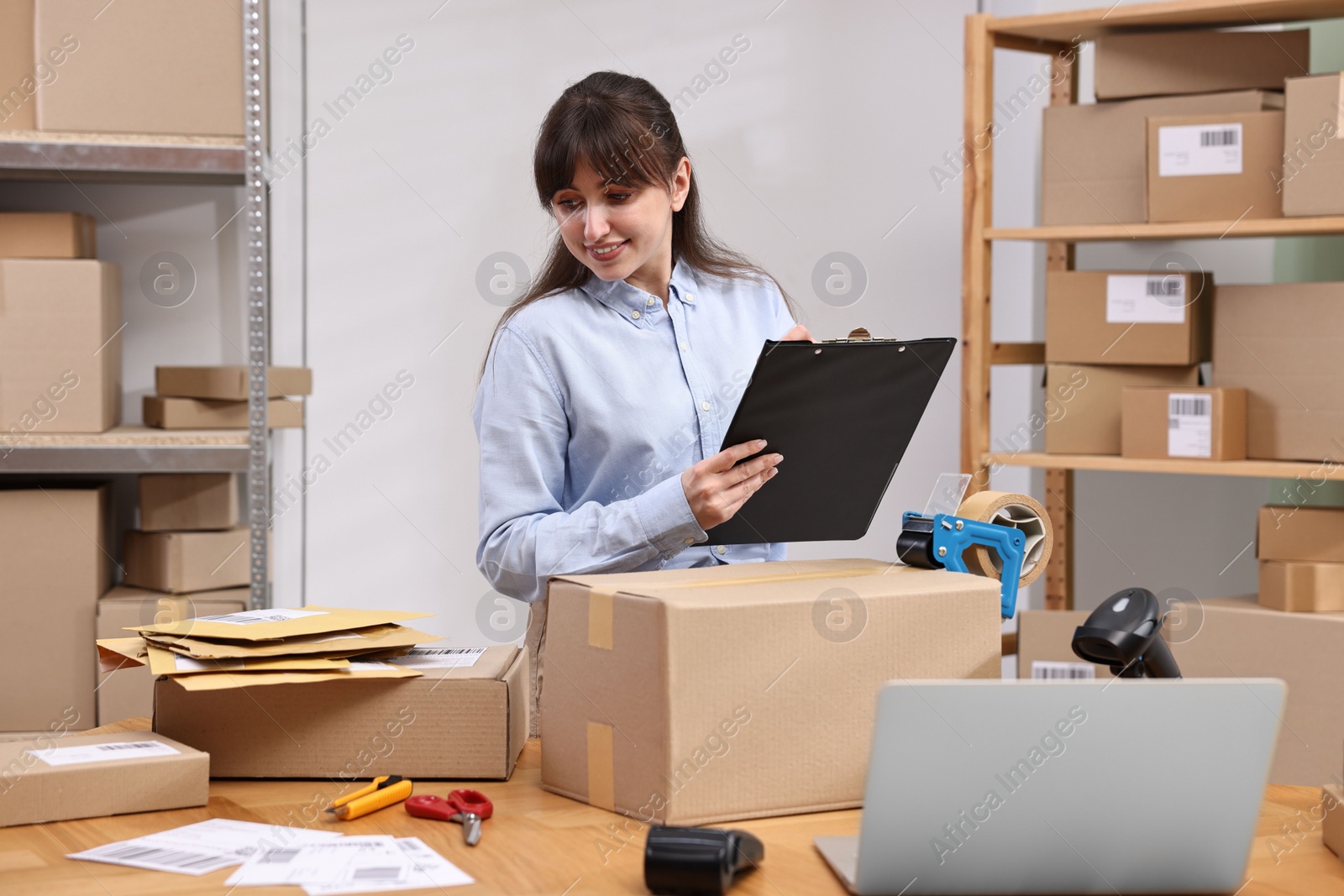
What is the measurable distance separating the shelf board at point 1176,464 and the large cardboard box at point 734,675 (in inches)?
52.7

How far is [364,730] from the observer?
108cm

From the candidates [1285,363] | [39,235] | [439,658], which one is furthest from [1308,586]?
[39,235]

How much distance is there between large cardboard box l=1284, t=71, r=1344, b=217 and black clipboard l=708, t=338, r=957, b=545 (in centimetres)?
127

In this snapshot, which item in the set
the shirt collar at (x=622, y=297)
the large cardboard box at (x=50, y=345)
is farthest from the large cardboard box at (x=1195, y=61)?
the large cardboard box at (x=50, y=345)

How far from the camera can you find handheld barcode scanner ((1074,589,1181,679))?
0.92 m

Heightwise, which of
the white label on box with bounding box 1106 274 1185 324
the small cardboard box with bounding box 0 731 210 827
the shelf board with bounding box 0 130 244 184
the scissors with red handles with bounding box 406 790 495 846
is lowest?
the scissors with red handles with bounding box 406 790 495 846

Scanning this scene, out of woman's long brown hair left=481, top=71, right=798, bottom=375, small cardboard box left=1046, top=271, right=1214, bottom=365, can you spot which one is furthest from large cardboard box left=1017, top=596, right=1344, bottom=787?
woman's long brown hair left=481, top=71, right=798, bottom=375

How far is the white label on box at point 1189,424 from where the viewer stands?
7.11ft

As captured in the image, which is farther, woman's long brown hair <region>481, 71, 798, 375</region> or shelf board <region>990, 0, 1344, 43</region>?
shelf board <region>990, 0, 1344, 43</region>

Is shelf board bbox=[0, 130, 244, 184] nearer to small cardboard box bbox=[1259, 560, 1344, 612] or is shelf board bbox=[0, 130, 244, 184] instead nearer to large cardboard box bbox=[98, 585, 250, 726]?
large cardboard box bbox=[98, 585, 250, 726]

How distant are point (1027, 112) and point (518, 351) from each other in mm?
1860

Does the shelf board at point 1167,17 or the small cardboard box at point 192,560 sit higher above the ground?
the shelf board at point 1167,17

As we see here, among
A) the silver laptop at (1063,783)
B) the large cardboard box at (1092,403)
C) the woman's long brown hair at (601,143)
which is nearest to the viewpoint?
the silver laptop at (1063,783)

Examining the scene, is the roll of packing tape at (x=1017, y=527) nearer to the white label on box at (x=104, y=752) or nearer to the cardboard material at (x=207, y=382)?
the white label on box at (x=104, y=752)
